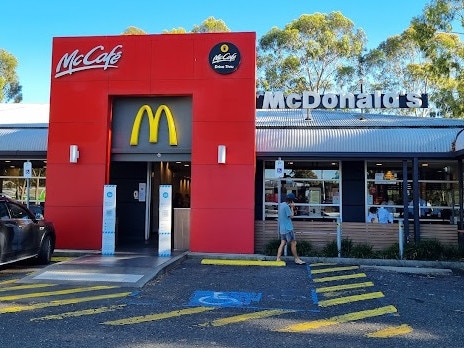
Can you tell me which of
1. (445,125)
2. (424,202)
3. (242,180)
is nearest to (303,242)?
(242,180)

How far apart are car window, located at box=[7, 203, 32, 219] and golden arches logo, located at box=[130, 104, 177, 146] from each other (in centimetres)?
404

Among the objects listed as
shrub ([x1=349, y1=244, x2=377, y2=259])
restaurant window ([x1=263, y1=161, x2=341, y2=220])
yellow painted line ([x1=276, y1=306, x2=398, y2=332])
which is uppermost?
restaurant window ([x1=263, y1=161, x2=341, y2=220])

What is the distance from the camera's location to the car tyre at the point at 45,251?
1098 cm

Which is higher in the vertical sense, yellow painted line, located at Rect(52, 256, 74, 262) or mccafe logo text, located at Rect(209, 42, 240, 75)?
mccafe logo text, located at Rect(209, 42, 240, 75)

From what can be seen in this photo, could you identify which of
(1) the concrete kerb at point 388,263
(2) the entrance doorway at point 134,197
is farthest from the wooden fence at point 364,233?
(2) the entrance doorway at point 134,197

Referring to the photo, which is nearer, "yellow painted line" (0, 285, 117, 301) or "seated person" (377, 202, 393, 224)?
"yellow painted line" (0, 285, 117, 301)

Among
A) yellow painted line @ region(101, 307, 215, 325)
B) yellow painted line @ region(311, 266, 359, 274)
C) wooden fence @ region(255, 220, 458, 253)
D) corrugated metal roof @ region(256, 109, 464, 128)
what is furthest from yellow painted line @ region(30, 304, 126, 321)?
corrugated metal roof @ region(256, 109, 464, 128)

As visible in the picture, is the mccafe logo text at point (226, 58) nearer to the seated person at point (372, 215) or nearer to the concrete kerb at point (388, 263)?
the concrete kerb at point (388, 263)

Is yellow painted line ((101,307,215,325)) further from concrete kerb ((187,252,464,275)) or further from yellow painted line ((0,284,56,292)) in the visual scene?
concrete kerb ((187,252,464,275))

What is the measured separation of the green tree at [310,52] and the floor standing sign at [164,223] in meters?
27.1

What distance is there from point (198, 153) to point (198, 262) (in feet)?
10.3

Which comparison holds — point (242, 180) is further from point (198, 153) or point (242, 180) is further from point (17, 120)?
point (17, 120)

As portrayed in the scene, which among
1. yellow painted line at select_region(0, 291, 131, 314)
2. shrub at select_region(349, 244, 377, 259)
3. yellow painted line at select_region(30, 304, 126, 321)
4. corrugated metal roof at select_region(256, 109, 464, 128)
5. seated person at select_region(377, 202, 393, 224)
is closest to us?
yellow painted line at select_region(30, 304, 126, 321)

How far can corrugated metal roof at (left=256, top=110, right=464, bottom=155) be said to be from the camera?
14484mm
